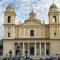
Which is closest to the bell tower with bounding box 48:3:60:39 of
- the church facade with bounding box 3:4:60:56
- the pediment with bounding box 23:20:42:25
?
the church facade with bounding box 3:4:60:56

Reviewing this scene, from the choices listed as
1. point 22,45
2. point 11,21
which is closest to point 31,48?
point 22,45

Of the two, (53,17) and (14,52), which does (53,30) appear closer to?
(53,17)

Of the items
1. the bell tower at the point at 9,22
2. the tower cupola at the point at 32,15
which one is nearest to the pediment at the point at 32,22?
the tower cupola at the point at 32,15

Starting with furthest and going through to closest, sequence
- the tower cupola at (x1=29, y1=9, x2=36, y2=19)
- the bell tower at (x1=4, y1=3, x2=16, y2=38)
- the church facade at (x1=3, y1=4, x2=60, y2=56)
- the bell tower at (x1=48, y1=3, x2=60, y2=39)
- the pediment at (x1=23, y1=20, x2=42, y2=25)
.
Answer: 1. the tower cupola at (x1=29, y1=9, x2=36, y2=19)
2. the pediment at (x1=23, y1=20, x2=42, y2=25)
3. the bell tower at (x1=4, y1=3, x2=16, y2=38)
4. the bell tower at (x1=48, y1=3, x2=60, y2=39)
5. the church facade at (x1=3, y1=4, x2=60, y2=56)

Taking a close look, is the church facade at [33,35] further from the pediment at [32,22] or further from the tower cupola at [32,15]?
the tower cupola at [32,15]

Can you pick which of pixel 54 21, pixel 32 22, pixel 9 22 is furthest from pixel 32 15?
pixel 9 22

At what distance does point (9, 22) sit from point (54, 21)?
25.0ft

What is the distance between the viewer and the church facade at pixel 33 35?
61.0 meters

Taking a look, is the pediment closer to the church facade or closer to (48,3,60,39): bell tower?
the church facade

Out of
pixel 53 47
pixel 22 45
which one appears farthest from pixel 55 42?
pixel 22 45

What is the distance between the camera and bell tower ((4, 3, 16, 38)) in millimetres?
62031

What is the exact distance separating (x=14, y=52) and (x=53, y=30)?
746 cm

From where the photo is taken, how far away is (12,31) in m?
62.2

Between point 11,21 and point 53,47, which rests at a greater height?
point 11,21
